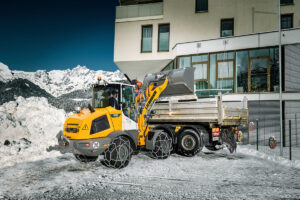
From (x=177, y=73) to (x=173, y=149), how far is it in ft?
9.91

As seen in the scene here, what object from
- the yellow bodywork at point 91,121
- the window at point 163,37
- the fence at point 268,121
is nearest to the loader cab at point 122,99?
the yellow bodywork at point 91,121

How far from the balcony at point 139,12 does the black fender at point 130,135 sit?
14.2 metres

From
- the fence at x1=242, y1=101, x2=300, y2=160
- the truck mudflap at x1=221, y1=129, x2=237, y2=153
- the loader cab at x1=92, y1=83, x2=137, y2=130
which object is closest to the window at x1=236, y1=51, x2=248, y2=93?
the fence at x1=242, y1=101, x2=300, y2=160

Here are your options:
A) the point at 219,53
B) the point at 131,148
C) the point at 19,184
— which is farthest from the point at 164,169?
the point at 219,53

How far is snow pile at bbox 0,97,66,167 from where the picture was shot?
9.12m

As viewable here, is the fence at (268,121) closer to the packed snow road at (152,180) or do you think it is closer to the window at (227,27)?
the window at (227,27)

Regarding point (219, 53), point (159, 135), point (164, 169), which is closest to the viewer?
point (164, 169)

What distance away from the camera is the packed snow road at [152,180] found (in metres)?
5.08

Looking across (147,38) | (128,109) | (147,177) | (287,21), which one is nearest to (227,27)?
(287,21)

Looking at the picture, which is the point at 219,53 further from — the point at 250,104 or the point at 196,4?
the point at 196,4

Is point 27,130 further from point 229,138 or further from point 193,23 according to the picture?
point 193,23

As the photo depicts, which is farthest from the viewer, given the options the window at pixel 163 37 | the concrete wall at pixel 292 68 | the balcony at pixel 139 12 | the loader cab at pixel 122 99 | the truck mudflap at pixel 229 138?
the balcony at pixel 139 12

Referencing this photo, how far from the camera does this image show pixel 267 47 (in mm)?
15047

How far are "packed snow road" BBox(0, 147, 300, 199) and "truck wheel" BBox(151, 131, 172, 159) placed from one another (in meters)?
0.34
